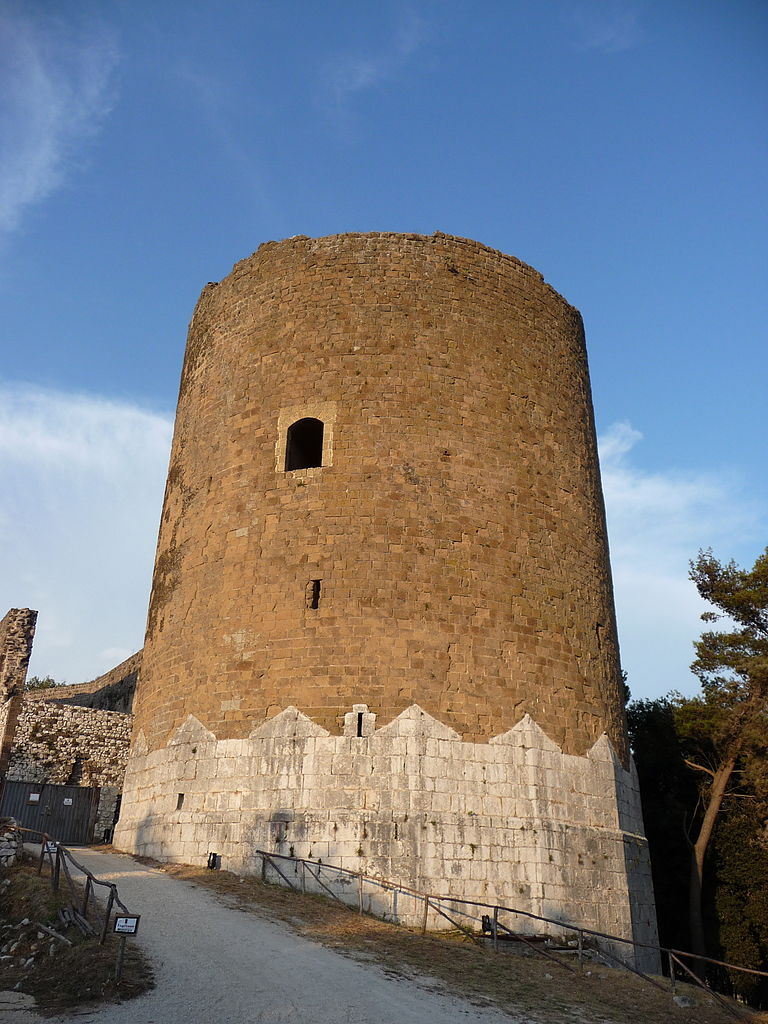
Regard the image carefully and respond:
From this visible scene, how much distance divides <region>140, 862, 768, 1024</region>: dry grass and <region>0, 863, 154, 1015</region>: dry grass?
7.12 feet

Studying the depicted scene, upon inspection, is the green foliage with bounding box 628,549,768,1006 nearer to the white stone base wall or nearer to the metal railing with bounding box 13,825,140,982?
the white stone base wall

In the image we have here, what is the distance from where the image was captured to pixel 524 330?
1516cm

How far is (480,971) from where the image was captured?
8359 millimetres

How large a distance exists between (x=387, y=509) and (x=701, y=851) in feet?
30.6

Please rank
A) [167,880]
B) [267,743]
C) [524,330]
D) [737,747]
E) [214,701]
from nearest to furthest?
[167,880], [267,743], [214,701], [524,330], [737,747]

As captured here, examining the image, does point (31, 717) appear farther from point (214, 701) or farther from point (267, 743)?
point (267, 743)

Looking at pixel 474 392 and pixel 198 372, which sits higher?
pixel 198 372

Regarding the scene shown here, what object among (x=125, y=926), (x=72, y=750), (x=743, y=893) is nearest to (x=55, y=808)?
(x=72, y=750)

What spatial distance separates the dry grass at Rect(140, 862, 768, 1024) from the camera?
762cm

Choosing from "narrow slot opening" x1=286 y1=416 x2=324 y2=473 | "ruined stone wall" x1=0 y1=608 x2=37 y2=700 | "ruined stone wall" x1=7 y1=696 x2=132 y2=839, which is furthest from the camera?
"ruined stone wall" x1=7 y1=696 x2=132 y2=839

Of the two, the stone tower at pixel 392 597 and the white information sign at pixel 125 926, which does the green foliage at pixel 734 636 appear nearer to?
the stone tower at pixel 392 597

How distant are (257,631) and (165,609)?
2.46 metres

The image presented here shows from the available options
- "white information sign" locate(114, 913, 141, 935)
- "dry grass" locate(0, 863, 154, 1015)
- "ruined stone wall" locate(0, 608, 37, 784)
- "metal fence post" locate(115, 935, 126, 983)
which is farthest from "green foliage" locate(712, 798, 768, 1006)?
"ruined stone wall" locate(0, 608, 37, 784)

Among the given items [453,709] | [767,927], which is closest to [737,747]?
[767,927]
